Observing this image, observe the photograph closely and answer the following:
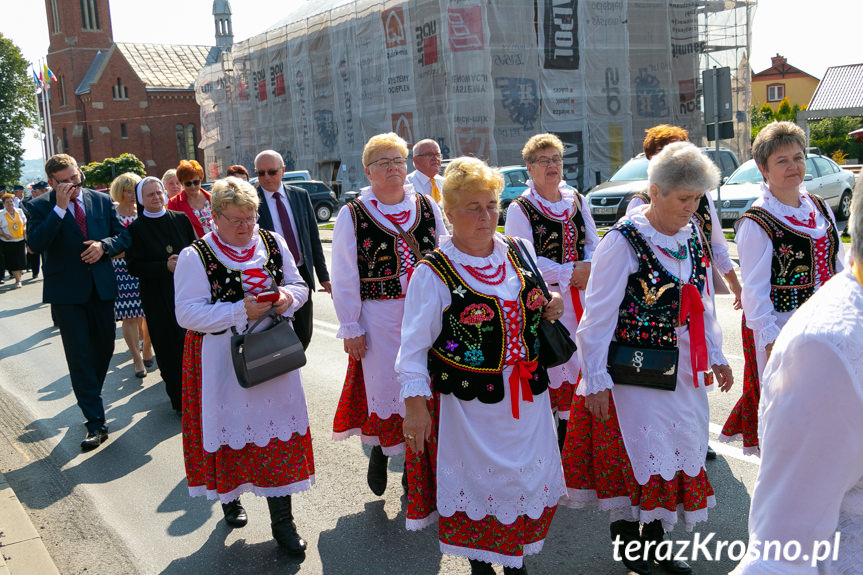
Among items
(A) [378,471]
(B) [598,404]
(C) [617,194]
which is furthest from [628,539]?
(C) [617,194]

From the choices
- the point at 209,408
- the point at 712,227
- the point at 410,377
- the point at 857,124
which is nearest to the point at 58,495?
the point at 209,408

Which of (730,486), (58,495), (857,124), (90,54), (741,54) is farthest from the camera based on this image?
(90,54)

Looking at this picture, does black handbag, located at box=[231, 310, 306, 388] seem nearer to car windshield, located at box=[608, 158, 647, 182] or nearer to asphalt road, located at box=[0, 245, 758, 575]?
asphalt road, located at box=[0, 245, 758, 575]

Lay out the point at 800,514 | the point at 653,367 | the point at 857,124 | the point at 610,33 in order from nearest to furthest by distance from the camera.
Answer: the point at 800,514, the point at 653,367, the point at 610,33, the point at 857,124

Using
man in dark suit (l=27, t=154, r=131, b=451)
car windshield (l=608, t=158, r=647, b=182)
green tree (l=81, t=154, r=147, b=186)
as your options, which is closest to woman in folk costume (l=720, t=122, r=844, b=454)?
man in dark suit (l=27, t=154, r=131, b=451)

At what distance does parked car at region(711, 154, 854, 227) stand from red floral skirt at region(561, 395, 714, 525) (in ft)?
42.4

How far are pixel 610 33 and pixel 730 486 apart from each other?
1133 inches

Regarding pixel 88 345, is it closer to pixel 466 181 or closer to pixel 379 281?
pixel 379 281

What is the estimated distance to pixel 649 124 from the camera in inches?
1246

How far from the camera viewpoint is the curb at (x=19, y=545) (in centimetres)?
414

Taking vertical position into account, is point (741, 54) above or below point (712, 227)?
above

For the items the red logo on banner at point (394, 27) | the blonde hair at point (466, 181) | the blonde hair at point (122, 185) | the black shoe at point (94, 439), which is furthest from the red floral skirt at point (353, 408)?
the red logo on banner at point (394, 27)

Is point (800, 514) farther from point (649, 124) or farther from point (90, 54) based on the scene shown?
point (90, 54)

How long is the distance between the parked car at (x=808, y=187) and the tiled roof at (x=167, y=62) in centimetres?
6352
